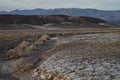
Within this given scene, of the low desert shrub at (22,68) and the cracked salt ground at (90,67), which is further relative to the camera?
the low desert shrub at (22,68)

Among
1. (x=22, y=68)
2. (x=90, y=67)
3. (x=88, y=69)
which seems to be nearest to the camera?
(x=88, y=69)

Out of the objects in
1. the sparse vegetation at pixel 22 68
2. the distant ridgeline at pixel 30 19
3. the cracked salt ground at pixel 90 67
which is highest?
the cracked salt ground at pixel 90 67

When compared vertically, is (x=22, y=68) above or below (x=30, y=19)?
above

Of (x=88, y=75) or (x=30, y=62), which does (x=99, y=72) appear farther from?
(x=30, y=62)

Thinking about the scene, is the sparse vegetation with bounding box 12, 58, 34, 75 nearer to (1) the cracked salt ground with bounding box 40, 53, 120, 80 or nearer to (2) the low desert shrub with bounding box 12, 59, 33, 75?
(2) the low desert shrub with bounding box 12, 59, 33, 75

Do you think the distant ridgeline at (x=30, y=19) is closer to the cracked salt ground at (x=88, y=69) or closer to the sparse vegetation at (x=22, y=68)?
the sparse vegetation at (x=22, y=68)

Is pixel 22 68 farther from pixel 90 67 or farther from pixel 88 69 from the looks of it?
pixel 88 69

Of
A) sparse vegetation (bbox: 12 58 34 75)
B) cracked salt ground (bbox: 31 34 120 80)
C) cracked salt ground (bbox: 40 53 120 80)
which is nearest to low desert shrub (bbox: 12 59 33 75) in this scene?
sparse vegetation (bbox: 12 58 34 75)

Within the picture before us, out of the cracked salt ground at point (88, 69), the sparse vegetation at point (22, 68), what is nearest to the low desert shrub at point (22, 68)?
the sparse vegetation at point (22, 68)

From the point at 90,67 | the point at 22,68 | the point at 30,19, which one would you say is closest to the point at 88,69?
the point at 90,67

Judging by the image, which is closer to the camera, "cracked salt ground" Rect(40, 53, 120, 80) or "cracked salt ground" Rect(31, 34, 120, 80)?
"cracked salt ground" Rect(40, 53, 120, 80)

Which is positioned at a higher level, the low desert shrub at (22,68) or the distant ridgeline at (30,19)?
the low desert shrub at (22,68)

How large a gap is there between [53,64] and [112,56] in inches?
157

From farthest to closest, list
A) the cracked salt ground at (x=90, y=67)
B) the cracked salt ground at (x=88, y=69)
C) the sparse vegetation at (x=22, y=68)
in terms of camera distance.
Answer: the sparse vegetation at (x=22, y=68), the cracked salt ground at (x=90, y=67), the cracked salt ground at (x=88, y=69)
